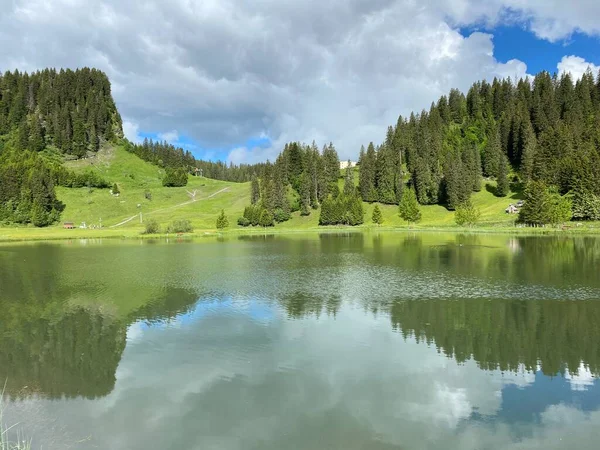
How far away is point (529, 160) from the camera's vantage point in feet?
455

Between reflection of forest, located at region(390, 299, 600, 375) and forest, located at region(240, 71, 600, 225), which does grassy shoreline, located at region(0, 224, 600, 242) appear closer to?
forest, located at region(240, 71, 600, 225)

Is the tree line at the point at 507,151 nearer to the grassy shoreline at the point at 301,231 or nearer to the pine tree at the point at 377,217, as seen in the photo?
the grassy shoreline at the point at 301,231

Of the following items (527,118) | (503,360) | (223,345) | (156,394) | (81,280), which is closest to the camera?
(156,394)

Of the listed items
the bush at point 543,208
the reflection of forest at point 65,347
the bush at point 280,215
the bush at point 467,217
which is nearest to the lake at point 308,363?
the reflection of forest at point 65,347

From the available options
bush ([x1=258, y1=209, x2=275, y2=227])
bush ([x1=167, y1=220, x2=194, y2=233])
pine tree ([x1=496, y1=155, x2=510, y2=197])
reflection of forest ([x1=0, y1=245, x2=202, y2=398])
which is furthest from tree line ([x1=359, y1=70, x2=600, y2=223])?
reflection of forest ([x1=0, y1=245, x2=202, y2=398])

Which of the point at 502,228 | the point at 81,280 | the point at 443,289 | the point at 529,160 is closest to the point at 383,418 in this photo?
the point at 443,289

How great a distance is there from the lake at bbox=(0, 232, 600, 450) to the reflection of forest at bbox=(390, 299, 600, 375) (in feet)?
0.35

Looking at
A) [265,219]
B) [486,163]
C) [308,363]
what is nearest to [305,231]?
[265,219]

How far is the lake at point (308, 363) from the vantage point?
12148mm

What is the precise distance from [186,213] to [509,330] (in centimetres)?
13986

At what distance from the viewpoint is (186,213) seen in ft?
496

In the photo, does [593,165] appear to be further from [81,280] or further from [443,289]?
[81,280]

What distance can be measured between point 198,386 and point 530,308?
19990 mm

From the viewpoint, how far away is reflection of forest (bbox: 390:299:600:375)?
17375 millimetres
